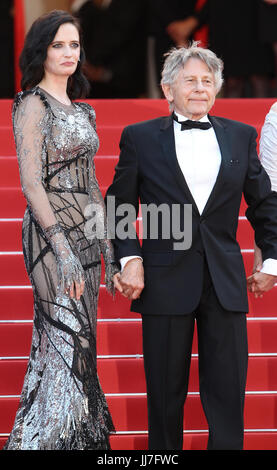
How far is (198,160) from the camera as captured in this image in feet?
12.3

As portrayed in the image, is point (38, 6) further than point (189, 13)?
Yes

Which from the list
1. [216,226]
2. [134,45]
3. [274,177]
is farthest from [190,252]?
[134,45]

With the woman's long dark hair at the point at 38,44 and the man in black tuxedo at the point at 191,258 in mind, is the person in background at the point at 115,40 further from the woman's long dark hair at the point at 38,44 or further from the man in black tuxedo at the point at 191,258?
the man in black tuxedo at the point at 191,258

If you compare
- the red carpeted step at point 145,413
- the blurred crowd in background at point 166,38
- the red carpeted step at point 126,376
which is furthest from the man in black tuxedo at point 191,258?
the blurred crowd in background at point 166,38

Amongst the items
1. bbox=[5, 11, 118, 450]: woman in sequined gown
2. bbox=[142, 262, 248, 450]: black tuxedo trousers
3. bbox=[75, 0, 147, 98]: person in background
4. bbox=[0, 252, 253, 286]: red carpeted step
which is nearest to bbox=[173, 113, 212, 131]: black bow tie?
bbox=[5, 11, 118, 450]: woman in sequined gown

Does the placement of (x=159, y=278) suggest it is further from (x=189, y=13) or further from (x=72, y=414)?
(x=189, y=13)

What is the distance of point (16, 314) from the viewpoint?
5.23 metres

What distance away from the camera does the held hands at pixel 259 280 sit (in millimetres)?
3880

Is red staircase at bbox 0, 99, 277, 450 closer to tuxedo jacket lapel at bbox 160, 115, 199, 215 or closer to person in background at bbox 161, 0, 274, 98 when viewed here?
tuxedo jacket lapel at bbox 160, 115, 199, 215

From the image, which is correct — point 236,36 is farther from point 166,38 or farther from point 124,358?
point 124,358

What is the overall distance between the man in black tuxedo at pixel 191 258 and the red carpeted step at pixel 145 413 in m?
0.94

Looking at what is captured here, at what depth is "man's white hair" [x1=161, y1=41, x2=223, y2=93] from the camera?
149 inches

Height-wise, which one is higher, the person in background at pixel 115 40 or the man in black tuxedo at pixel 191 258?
the person in background at pixel 115 40

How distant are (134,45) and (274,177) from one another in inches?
171
